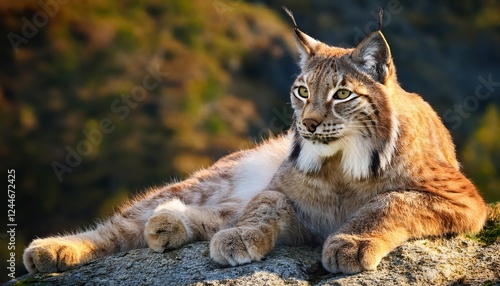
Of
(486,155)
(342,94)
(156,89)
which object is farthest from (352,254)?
(486,155)

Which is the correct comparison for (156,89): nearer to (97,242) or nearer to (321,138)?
(97,242)

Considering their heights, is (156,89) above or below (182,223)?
above

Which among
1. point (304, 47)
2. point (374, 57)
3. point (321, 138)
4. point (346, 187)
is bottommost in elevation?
point (346, 187)

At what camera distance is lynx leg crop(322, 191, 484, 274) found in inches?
199

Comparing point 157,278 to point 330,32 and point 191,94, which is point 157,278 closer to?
point 191,94

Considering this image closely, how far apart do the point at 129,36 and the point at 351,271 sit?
15746 mm

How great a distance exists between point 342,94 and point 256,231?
1155 mm

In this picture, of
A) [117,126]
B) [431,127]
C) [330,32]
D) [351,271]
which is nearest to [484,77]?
[330,32]

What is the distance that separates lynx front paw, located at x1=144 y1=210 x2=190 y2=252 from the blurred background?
8767mm

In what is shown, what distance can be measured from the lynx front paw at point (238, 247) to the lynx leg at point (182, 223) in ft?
1.80

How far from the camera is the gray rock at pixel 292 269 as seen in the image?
498 centimetres

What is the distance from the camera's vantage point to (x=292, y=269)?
16.9 feet

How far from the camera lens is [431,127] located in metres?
Answer: 6.16

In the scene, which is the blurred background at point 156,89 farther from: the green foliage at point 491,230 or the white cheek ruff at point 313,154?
the white cheek ruff at point 313,154
